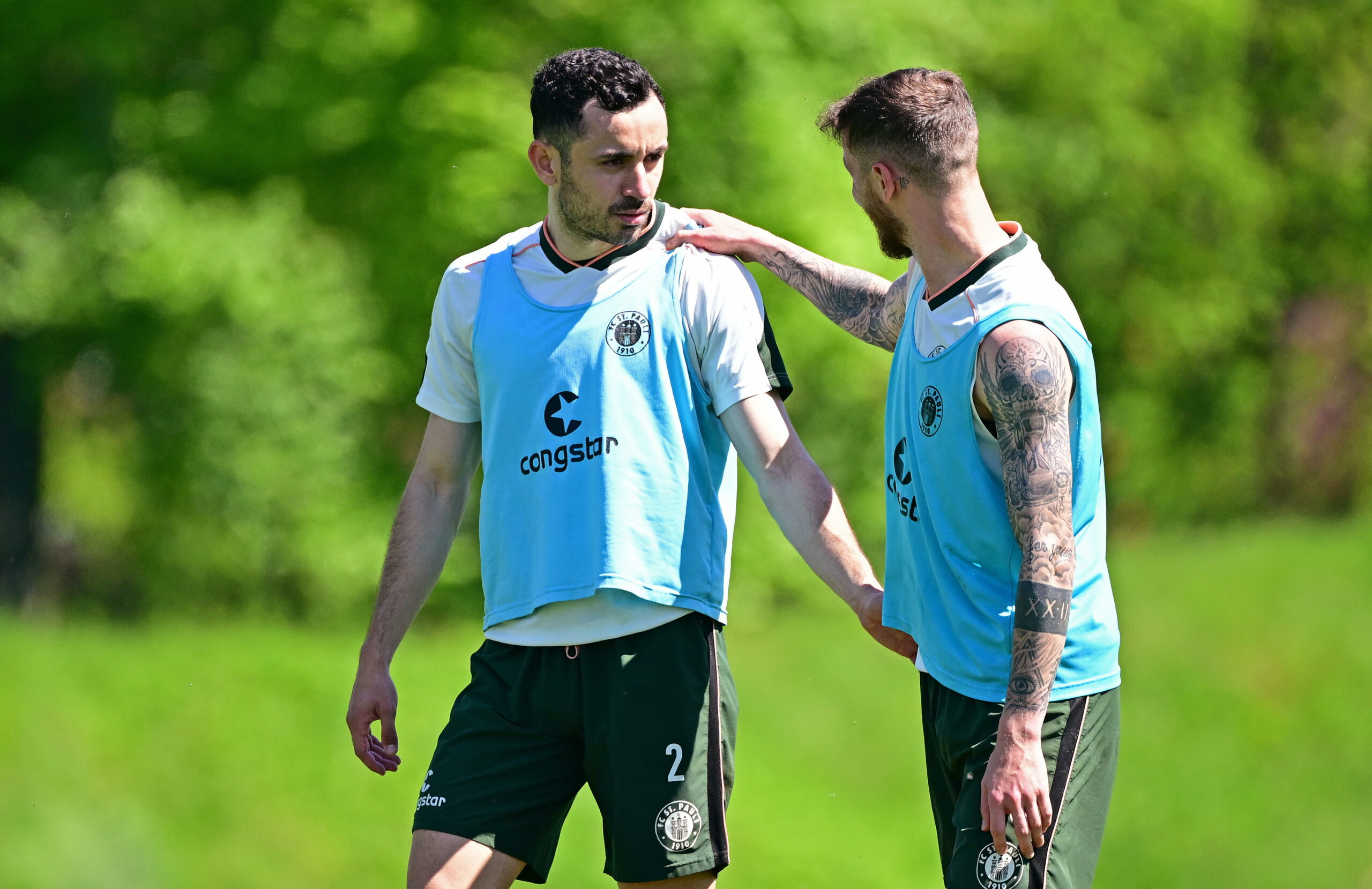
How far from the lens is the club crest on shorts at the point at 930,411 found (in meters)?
3.03

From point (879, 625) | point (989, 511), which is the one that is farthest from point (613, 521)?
point (989, 511)

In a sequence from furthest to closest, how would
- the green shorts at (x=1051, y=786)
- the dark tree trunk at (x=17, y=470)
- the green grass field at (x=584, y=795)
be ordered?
the dark tree trunk at (x=17, y=470), the green grass field at (x=584, y=795), the green shorts at (x=1051, y=786)

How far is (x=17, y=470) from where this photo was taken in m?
11.5

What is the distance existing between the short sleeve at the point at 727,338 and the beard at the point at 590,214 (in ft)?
0.58

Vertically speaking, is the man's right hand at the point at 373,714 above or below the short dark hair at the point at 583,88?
below

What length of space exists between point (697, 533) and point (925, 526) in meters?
0.57

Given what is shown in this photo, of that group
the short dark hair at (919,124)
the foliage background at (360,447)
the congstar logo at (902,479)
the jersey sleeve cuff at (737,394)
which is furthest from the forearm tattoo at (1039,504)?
the foliage background at (360,447)

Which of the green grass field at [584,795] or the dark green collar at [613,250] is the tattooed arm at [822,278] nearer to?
the dark green collar at [613,250]

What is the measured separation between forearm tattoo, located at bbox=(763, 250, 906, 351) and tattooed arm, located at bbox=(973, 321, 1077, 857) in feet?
2.66

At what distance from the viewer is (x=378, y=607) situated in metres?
3.67

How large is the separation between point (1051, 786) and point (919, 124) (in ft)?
4.59

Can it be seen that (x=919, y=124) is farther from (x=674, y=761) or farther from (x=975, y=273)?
(x=674, y=761)

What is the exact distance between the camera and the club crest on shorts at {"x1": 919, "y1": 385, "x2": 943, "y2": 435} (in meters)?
3.03

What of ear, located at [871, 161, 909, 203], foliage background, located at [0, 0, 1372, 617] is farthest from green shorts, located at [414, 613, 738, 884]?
foliage background, located at [0, 0, 1372, 617]
